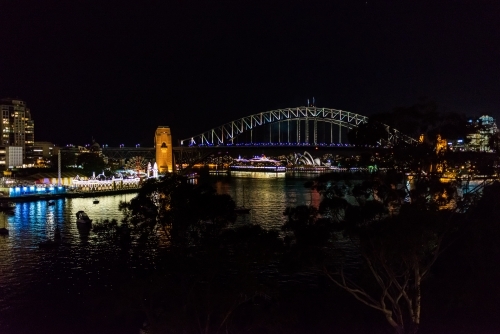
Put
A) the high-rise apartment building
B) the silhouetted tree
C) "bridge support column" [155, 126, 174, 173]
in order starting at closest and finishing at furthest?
the silhouetted tree, "bridge support column" [155, 126, 174, 173], the high-rise apartment building

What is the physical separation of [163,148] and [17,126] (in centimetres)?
2746

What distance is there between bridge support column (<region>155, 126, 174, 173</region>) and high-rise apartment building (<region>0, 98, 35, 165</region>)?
→ 968 inches

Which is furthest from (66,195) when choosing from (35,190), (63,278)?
(63,278)

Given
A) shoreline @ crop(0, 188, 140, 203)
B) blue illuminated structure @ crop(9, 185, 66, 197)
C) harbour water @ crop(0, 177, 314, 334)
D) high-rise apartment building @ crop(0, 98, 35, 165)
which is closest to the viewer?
harbour water @ crop(0, 177, 314, 334)

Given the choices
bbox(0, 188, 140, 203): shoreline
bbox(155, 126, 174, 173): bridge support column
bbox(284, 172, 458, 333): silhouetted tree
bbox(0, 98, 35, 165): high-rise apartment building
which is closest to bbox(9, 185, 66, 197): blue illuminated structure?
bbox(0, 188, 140, 203): shoreline

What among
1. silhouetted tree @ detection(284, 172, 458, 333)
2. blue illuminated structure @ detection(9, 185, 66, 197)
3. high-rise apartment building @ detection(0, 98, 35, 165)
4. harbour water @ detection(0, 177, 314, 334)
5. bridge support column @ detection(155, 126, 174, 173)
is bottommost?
harbour water @ detection(0, 177, 314, 334)

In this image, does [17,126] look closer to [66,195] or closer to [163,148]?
[163,148]

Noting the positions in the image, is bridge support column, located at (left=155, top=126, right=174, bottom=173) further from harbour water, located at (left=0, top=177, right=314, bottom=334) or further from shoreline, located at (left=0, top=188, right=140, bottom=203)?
harbour water, located at (left=0, top=177, right=314, bottom=334)

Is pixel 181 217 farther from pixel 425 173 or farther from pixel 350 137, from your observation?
pixel 425 173

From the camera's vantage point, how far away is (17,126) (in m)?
75.1

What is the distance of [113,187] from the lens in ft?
159

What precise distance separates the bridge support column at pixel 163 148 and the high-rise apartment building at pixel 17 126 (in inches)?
968

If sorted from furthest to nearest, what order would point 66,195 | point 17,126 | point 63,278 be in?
point 17,126 < point 66,195 < point 63,278

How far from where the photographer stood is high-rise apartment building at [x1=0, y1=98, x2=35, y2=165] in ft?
241
